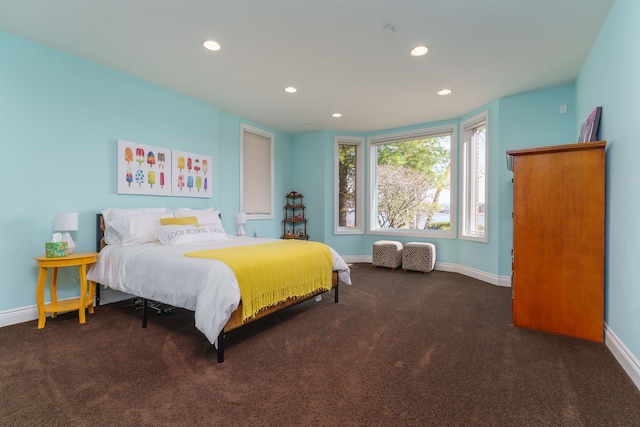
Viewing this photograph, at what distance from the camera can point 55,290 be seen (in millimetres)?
2926

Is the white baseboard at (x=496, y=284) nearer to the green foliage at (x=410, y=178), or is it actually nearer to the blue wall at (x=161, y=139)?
the blue wall at (x=161, y=139)

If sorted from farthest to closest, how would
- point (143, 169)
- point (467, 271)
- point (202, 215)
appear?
point (467, 271) → point (202, 215) → point (143, 169)

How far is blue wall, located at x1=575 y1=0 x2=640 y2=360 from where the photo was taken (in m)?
1.91

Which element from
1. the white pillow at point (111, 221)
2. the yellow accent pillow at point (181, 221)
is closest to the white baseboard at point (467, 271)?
the yellow accent pillow at point (181, 221)

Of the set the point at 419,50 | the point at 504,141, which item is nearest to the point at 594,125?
the point at 504,141

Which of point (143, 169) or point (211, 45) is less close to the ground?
point (211, 45)

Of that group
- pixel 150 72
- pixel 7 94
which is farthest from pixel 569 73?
pixel 7 94

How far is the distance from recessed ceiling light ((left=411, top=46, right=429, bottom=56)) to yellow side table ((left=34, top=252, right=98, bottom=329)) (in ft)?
11.9

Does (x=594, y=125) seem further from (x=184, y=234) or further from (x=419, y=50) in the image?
(x=184, y=234)

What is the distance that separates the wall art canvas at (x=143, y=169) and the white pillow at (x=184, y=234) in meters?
0.78

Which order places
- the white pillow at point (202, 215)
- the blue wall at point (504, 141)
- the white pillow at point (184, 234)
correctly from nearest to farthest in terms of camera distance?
1. the white pillow at point (184, 234)
2. the white pillow at point (202, 215)
3. the blue wall at point (504, 141)

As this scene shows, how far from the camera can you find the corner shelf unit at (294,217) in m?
6.09

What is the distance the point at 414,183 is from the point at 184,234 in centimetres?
415

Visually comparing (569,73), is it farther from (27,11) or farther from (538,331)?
(27,11)
